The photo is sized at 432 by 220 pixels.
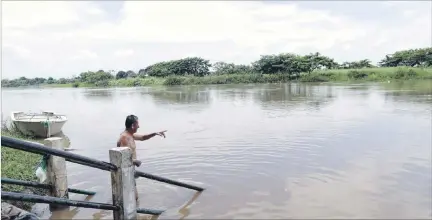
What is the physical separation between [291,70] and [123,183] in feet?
207

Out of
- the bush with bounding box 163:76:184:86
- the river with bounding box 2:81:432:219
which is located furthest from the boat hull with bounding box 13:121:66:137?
the bush with bounding box 163:76:184:86

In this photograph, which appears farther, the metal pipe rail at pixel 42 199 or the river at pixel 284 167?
the river at pixel 284 167

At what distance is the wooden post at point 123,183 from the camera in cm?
439

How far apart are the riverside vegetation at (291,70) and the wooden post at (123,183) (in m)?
57.2

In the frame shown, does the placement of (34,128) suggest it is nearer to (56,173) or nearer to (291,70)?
(56,173)

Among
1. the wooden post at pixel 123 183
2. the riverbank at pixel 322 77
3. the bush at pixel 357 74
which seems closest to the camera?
the wooden post at pixel 123 183

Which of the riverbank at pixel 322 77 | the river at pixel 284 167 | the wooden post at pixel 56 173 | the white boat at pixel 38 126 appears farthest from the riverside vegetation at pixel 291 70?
the wooden post at pixel 56 173

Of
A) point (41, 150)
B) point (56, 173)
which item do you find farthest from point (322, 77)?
point (41, 150)

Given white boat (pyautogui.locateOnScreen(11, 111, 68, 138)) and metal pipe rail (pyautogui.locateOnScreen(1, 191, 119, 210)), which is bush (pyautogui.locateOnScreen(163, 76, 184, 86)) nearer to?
white boat (pyautogui.locateOnScreen(11, 111, 68, 138))

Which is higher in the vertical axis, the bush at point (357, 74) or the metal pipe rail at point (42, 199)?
the bush at point (357, 74)

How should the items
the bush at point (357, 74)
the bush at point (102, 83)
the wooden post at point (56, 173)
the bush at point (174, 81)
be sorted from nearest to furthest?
1. the wooden post at point (56, 173)
2. the bush at point (357, 74)
3. the bush at point (174, 81)
4. the bush at point (102, 83)

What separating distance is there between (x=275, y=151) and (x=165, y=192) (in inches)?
167

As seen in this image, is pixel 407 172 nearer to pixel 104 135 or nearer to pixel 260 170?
pixel 260 170

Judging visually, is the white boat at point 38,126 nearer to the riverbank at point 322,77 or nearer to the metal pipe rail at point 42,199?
the metal pipe rail at point 42,199
